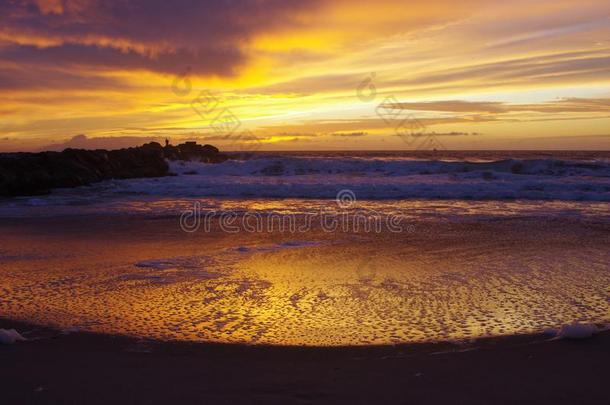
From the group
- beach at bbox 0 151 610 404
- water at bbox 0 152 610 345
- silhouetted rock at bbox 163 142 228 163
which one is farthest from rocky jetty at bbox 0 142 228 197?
beach at bbox 0 151 610 404

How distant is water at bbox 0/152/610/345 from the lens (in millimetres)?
5285

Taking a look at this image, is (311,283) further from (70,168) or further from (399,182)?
(70,168)

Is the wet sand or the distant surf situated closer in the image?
the wet sand

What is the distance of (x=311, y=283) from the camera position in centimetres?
688

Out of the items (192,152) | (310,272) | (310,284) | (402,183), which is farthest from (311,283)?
(192,152)

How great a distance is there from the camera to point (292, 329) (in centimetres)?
509

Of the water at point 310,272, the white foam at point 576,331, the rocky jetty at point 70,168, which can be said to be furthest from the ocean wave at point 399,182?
the white foam at point 576,331

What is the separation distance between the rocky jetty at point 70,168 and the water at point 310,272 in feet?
27.4

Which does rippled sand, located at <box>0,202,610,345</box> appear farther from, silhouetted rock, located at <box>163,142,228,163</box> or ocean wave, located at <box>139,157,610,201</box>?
silhouetted rock, located at <box>163,142,228,163</box>

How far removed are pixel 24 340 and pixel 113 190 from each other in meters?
20.5

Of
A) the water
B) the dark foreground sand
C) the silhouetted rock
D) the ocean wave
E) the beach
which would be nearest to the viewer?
the dark foreground sand

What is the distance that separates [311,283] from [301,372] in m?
2.76

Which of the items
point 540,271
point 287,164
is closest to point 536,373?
point 540,271

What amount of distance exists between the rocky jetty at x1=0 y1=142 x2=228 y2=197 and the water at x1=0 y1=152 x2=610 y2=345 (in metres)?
8.35
